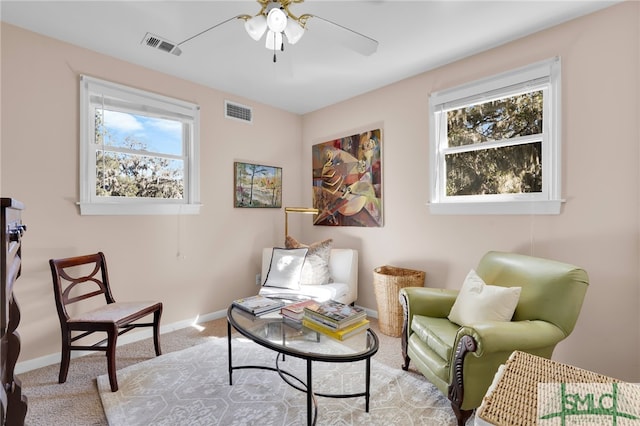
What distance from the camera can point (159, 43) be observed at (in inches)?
96.0

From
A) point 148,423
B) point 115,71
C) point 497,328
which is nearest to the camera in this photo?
point 497,328

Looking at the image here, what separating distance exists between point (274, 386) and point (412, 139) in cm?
256

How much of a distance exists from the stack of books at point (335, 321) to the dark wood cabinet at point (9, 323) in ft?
4.32

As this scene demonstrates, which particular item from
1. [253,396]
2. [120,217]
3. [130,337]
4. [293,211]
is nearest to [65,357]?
[130,337]

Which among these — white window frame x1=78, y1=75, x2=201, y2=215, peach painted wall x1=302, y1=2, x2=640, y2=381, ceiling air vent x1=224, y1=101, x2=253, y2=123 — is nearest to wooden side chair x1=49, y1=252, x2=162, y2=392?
white window frame x1=78, y1=75, x2=201, y2=215

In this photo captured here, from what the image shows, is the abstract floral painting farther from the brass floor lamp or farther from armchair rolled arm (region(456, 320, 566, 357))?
armchair rolled arm (region(456, 320, 566, 357))

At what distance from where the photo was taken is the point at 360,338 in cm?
181

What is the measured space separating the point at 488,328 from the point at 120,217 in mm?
3011

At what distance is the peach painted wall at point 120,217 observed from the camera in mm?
2328

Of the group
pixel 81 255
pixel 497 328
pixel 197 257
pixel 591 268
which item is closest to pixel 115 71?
pixel 81 255

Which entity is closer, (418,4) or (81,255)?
(418,4)

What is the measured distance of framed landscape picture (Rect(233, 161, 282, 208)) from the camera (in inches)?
144

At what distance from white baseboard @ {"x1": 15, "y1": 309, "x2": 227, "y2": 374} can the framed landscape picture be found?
4.28 ft

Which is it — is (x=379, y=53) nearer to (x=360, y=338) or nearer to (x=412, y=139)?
(x=412, y=139)
